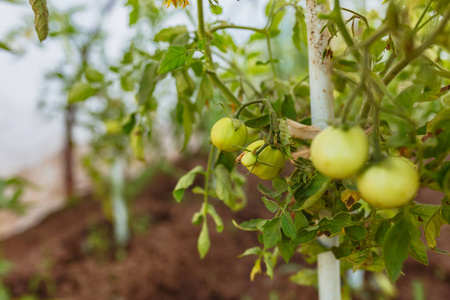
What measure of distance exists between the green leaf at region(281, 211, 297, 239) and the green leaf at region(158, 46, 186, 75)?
180 mm

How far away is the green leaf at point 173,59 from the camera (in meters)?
0.35

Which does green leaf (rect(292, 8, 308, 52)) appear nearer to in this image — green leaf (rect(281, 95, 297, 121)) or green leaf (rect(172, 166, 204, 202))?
green leaf (rect(281, 95, 297, 121))

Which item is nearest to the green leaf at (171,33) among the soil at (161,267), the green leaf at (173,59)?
the green leaf at (173,59)

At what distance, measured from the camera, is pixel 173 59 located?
35cm

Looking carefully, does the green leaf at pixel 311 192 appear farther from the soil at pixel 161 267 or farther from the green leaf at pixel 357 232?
the soil at pixel 161 267

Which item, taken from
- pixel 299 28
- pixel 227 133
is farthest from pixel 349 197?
pixel 299 28

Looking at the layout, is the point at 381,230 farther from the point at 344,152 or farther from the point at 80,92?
the point at 80,92

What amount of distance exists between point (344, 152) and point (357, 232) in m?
0.16

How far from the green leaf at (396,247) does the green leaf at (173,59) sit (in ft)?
0.80

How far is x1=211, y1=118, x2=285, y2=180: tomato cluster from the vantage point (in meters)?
0.34

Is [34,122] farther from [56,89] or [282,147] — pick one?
[282,147]

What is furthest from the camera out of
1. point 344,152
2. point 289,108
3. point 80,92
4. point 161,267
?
point 161,267

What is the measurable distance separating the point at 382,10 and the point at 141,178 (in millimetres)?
1331

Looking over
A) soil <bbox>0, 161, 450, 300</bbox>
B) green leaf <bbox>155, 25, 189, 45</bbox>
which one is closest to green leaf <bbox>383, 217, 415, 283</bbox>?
green leaf <bbox>155, 25, 189, 45</bbox>
